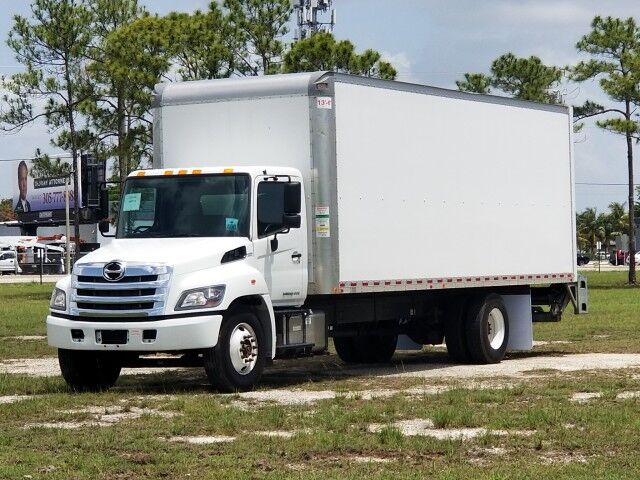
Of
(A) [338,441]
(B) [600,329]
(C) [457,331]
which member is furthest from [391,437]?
(B) [600,329]

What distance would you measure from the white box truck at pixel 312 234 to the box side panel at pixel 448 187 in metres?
0.03

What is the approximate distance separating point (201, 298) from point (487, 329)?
20.0ft

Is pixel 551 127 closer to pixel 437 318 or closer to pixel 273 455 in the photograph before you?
pixel 437 318

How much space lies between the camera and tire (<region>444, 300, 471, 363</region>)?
21.5 meters

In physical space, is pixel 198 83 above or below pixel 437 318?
above

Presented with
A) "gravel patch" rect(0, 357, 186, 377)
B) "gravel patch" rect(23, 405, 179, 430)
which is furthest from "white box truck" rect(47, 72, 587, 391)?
"gravel patch" rect(0, 357, 186, 377)

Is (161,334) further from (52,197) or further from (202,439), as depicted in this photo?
(52,197)

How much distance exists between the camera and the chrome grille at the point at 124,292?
16.7m

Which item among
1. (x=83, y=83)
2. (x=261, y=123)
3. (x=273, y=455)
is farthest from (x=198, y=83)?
(x=83, y=83)

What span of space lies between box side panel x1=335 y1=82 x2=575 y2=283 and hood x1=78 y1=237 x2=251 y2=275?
5.99ft

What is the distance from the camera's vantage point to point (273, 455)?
1174cm

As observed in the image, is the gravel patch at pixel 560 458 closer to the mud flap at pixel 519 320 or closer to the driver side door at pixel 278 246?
the driver side door at pixel 278 246

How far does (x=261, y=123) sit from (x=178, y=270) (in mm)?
2658

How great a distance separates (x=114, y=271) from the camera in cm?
1686
